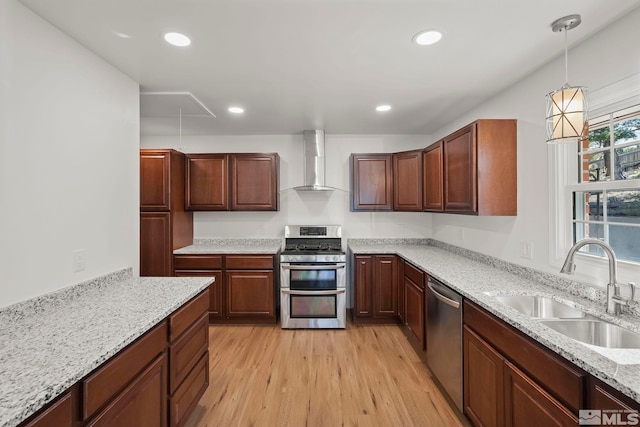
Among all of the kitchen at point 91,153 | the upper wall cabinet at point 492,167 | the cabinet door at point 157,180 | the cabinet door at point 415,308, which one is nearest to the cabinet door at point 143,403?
the kitchen at point 91,153

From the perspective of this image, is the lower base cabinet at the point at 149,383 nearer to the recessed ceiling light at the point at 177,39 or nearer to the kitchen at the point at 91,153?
the kitchen at the point at 91,153

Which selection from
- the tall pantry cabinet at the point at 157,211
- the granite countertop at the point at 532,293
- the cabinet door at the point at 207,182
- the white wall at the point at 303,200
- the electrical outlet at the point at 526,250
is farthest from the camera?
the white wall at the point at 303,200

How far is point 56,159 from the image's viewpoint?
161 centimetres

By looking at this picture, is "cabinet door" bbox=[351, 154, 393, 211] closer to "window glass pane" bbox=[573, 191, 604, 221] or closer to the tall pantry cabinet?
"window glass pane" bbox=[573, 191, 604, 221]

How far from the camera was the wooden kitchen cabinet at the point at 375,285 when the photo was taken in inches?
135

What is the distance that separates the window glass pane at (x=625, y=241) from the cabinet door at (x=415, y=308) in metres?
1.34

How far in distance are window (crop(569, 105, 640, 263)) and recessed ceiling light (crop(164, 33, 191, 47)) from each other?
2.59m

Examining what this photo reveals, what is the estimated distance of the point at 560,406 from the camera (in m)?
1.10

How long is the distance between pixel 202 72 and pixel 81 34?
70 centimetres

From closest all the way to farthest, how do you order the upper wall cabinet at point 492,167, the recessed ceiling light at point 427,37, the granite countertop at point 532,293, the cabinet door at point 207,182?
1. the granite countertop at point 532,293
2. the recessed ceiling light at point 427,37
3. the upper wall cabinet at point 492,167
4. the cabinet door at point 207,182

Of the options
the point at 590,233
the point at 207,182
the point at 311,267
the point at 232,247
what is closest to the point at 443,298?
the point at 590,233

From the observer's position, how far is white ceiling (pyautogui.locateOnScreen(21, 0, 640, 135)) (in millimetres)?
1452

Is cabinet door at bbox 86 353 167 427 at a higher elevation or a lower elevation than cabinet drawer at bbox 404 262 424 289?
lower

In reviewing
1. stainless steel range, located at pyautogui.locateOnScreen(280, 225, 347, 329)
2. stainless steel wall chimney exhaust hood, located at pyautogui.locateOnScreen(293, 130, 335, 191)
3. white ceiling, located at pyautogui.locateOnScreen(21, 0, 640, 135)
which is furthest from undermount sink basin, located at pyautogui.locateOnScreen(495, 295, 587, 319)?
stainless steel wall chimney exhaust hood, located at pyautogui.locateOnScreen(293, 130, 335, 191)
